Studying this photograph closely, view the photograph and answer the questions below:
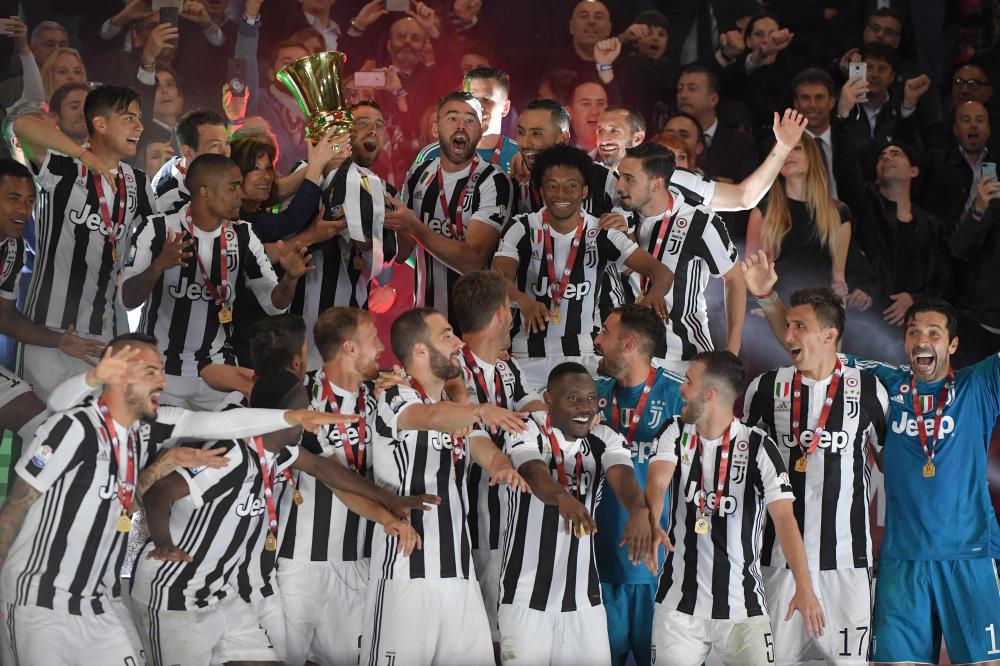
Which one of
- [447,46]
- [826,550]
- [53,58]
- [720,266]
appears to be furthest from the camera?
[447,46]

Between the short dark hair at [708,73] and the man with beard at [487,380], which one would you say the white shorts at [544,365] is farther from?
the short dark hair at [708,73]

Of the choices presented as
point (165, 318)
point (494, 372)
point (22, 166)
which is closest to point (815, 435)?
point (494, 372)

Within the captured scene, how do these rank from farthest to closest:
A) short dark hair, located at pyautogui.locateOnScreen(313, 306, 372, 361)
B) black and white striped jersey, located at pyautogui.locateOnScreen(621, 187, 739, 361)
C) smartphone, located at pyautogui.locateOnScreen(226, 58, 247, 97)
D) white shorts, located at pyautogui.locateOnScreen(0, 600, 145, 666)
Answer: smartphone, located at pyautogui.locateOnScreen(226, 58, 247, 97), black and white striped jersey, located at pyautogui.locateOnScreen(621, 187, 739, 361), short dark hair, located at pyautogui.locateOnScreen(313, 306, 372, 361), white shorts, located at pyautogui.locateOnScreen(0, 600, 145, 666)

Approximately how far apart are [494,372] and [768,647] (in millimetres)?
1591

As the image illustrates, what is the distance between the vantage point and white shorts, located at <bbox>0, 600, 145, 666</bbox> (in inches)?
177

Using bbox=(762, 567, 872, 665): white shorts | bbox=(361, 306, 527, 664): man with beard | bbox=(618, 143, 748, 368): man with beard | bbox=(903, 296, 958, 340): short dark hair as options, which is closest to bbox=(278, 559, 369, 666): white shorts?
bbox=(361, 306, 527, 664): man with beard

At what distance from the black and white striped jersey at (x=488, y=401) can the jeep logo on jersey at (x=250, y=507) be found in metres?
0.99

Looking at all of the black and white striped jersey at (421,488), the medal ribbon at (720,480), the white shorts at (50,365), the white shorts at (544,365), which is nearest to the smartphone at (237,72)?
the white shorts at (50,365)

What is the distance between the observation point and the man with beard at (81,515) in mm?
4539

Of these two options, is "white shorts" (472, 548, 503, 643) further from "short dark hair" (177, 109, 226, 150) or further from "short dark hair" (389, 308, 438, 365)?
"short dark hair" (177, 109, 226, 150)

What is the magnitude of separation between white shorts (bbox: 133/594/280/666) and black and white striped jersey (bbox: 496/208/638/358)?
1.91m

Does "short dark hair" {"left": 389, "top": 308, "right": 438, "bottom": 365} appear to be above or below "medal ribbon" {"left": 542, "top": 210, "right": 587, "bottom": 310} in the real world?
below

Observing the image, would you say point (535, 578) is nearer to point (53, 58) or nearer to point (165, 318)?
point (165, 318)

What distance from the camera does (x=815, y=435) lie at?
5594 millimetres
